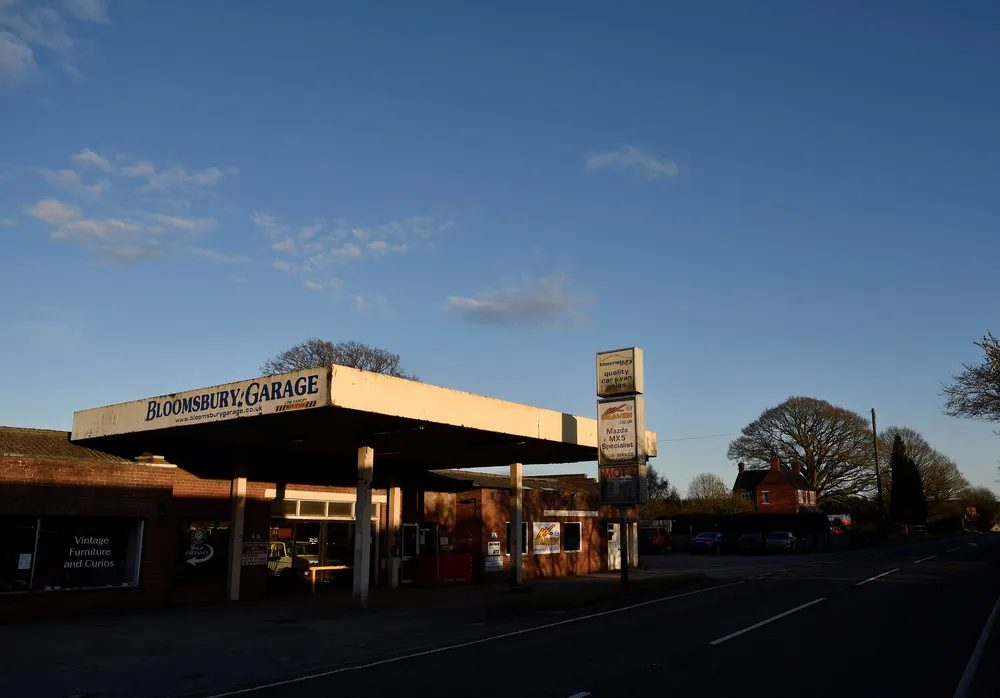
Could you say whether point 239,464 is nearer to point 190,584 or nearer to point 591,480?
point 190,584

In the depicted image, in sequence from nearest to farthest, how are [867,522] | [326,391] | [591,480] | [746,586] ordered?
1. [326,391]
2. [746,586]
3. [591,480]
4. [867,522]

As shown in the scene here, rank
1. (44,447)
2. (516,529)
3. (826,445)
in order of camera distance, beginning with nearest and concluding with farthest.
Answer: (44,447), (516,529), (826,445)

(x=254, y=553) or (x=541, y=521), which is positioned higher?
(x=541, y=521)

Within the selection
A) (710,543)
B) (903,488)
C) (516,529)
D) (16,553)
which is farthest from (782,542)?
(16,553)

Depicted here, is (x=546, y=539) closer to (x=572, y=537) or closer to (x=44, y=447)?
(x=572, y=537)

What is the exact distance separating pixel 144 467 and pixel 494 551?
1449 centimetres

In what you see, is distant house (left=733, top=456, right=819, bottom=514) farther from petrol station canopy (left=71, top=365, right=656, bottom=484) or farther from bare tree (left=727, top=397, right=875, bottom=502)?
petrol station canopy (left=71, top=365, right=656, bottom=484)

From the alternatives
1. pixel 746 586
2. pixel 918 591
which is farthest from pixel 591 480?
pixel 918 591

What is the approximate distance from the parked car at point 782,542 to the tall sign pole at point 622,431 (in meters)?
32.9

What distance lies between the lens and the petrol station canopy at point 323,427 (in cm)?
1694

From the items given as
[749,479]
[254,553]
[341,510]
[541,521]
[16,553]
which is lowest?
[254,553]

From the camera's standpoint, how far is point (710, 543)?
55.5 meters

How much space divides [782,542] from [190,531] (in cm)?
4116

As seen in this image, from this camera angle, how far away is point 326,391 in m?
16.0
